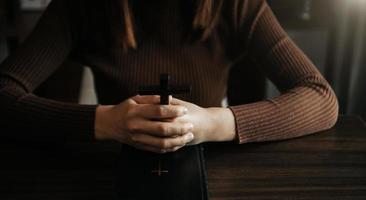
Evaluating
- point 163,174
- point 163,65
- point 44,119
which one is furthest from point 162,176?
point 163,65

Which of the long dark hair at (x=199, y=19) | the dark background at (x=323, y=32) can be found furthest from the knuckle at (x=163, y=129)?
the dark background at (x=323, y=32)

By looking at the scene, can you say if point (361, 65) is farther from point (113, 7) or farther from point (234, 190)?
point (234, 190)

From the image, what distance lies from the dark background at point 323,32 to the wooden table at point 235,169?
3.08 ft

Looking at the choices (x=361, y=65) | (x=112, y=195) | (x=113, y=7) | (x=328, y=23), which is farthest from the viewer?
(x=328, y=23)

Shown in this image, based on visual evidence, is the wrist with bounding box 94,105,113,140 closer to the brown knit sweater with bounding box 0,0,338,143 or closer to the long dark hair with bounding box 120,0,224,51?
the brown knit sweater with bounding box 0,0,338,143

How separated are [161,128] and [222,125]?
128mm

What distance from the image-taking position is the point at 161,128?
812mm

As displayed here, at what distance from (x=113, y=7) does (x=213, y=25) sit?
226 millimetres

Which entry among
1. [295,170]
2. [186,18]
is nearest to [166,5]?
[186,18]

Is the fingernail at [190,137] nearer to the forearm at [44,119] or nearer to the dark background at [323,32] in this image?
the forearm at [44,119]

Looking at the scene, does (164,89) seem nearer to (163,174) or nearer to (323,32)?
(163,174)

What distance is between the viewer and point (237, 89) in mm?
1899

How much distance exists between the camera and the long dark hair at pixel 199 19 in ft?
3.62

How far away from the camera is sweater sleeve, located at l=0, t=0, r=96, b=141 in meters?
0.90
